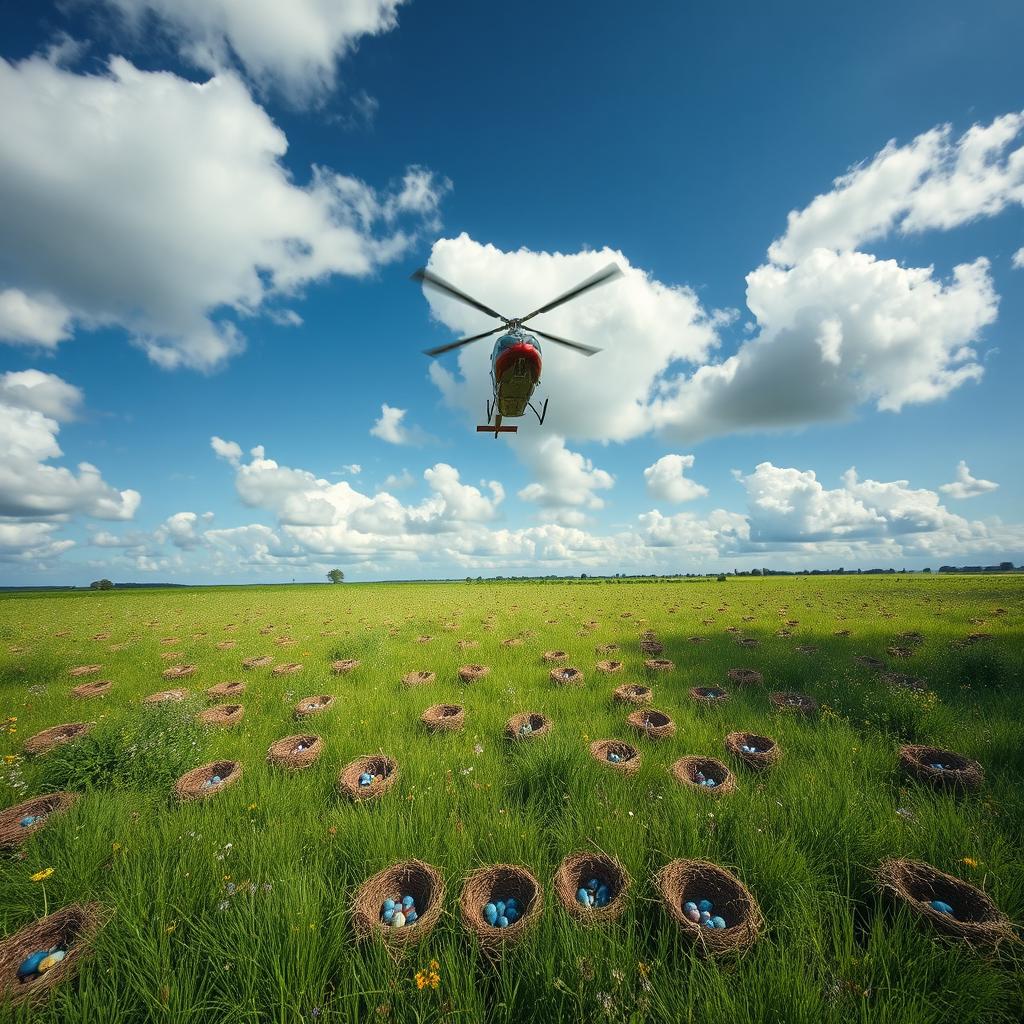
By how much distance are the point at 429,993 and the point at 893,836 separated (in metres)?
4.39

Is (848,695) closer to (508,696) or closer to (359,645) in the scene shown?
(508,696)

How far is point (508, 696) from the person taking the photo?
828cm

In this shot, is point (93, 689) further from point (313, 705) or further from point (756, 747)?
point (756, 747)

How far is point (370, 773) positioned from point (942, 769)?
22.8 feet

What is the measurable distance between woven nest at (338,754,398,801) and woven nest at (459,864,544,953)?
73.3 inches

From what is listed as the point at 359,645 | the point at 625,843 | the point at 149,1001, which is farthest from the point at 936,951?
the point at 359,645

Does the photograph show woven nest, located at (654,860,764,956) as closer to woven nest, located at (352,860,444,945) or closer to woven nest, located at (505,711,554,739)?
woven nest, located at (352,860,444,945)

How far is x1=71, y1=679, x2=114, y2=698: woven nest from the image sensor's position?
9.25 metres

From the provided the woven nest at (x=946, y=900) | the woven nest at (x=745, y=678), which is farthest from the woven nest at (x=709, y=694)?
the woven nest at (x=946, y=900)

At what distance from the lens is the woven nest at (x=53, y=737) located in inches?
253

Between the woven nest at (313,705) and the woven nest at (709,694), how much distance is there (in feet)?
23.0

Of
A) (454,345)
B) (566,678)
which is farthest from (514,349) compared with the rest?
(566,678)

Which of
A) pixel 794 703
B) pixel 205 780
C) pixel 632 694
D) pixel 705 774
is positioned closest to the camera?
pixel 705 774

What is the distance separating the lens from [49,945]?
3.17 metres
